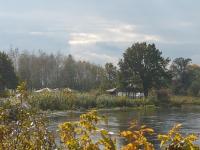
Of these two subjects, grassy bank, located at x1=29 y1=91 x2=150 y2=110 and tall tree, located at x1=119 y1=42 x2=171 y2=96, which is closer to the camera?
grassy bank, located at x1=29 y1=91 x2=150 y2=110

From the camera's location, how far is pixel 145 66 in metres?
82.1

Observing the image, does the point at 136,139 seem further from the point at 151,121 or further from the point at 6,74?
the point at 6,74

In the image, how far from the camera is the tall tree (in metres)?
80.4

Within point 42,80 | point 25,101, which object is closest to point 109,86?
point 42,80

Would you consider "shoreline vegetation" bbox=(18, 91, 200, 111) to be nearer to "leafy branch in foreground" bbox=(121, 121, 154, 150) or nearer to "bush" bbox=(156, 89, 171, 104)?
"bush" bbox=(156, 89, 171, 104)

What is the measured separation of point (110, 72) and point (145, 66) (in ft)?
70.2

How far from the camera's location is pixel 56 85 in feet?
342

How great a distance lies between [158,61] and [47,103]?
33.6 m

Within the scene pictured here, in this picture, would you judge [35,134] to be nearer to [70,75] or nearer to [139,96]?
[139,96]

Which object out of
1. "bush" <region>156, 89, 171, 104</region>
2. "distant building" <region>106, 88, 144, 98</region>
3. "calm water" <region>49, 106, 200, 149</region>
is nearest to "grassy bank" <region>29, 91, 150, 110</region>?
"calm water" <region>49, 106, 200, 149</region>

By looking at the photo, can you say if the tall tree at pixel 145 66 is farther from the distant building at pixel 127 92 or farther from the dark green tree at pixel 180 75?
the dark green tree at pixel 180 75

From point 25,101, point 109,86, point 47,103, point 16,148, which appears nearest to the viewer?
point 16,148

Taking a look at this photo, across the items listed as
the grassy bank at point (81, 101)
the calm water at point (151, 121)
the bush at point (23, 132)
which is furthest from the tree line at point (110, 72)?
the bush at point (23, 132)

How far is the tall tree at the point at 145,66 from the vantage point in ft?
264
